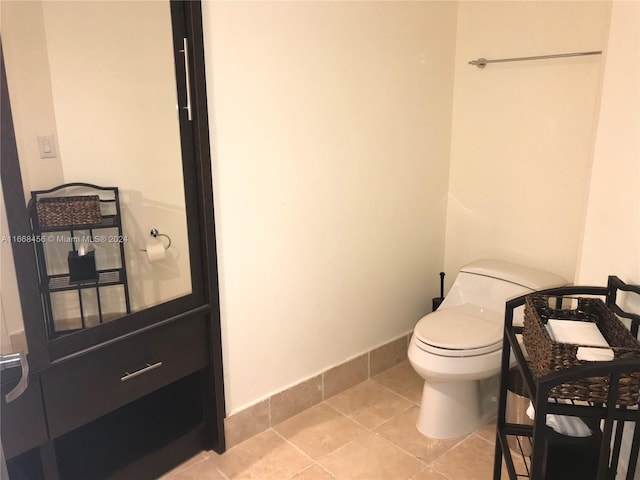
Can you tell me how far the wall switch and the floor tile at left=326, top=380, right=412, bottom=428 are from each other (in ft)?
5.53

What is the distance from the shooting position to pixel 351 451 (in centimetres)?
227

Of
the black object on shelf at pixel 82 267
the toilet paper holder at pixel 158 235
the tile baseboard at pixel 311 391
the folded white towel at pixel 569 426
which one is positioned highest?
the toilet paper holder at pixel 158 235

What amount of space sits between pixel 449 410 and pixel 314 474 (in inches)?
25.9

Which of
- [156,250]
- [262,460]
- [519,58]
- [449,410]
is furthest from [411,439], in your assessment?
[519,58]

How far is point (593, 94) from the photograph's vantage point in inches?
93.2

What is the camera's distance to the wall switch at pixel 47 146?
1812 mm

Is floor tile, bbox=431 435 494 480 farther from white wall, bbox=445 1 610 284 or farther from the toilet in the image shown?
white wall, bbox=445 1 610 284

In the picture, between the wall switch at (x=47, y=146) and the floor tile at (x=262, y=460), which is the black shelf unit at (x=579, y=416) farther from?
the wall switch at (x=47, y=146)

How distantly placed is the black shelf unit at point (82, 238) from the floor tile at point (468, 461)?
4.65 ft

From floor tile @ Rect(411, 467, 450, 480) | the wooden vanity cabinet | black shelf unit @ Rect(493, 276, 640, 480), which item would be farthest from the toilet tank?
the wooden vanity cabinet

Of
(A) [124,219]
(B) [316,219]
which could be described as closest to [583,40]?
(B) [316,219]

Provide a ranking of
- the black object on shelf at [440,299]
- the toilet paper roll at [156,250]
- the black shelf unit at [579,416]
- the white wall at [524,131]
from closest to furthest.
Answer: the black shelf unit at [579,416] < the toilet paper roll at [156,250] < the white wall at [524,131] < the black object on shelf at [440,299]

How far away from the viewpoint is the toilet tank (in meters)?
2.45

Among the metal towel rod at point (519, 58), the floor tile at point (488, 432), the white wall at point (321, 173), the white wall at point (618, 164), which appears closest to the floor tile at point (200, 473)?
the white wall at point (321, 173)
